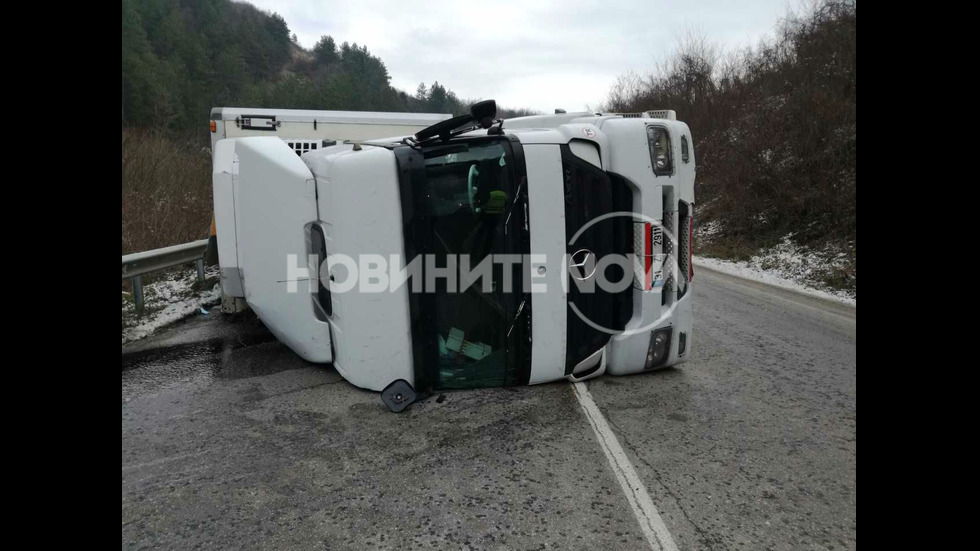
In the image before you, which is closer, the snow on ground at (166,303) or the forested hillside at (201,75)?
the snow on ground at (166,303)

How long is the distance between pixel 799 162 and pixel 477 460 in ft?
41.8

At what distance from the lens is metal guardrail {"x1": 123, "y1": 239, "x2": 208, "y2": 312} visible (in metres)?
5.11

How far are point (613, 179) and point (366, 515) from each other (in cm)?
230

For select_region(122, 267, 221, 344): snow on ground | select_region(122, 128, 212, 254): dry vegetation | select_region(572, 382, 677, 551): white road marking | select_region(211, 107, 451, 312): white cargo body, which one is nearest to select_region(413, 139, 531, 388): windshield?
select_region(572, 382, 677, 551): white road marking

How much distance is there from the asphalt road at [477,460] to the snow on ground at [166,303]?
0.93 meters

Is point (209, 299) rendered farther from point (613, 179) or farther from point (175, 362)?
point (613, 179)

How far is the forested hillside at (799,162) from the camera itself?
11430 mm

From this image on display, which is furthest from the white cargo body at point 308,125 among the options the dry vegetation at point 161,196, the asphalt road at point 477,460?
the dry vegetation at point 161,196

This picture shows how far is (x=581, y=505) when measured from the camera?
230 cm

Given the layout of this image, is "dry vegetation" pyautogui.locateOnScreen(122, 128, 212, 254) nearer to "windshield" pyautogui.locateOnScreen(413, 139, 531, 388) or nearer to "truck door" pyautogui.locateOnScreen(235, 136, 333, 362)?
"truck door" pyautogui.locateOnScreen(235, 136, 333, 362)

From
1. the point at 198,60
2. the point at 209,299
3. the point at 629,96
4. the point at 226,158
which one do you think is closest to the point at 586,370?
the point at 226,158

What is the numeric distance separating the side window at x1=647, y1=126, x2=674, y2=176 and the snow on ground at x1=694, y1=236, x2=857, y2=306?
593 cm

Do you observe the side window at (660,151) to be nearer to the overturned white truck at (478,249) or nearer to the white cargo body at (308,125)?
the overturned white truck at (478,249)

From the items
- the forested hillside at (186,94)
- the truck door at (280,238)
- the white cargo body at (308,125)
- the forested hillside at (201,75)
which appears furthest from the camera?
the forested hillside at (201,75)
